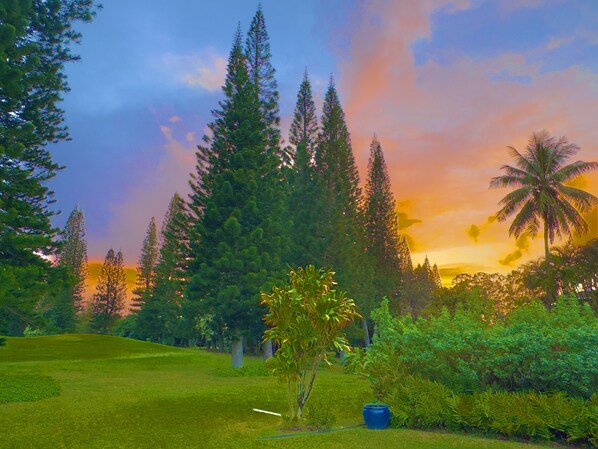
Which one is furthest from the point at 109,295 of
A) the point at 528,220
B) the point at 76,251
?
the point at 528,220

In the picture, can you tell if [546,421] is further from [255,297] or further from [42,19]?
[42,19]

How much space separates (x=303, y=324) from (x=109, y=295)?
60.8 m

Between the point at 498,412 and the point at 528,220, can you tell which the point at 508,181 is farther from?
the point at 498,412

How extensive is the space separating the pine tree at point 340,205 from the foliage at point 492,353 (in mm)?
21465

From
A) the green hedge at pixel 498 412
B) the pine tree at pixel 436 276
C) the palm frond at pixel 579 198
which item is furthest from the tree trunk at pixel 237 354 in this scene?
the pine tree at pixel 436 276

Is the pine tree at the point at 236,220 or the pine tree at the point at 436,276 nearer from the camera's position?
the pine tree at the point at 236,220

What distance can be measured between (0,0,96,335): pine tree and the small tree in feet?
37.3

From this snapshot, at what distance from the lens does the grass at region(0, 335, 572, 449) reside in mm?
8266

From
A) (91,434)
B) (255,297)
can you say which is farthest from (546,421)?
(255,297)

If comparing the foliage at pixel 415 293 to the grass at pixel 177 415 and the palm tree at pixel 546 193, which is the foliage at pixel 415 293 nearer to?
the palm tree at pixel 546 193

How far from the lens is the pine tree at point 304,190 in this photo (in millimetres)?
33344

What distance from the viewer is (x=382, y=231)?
1844 inches

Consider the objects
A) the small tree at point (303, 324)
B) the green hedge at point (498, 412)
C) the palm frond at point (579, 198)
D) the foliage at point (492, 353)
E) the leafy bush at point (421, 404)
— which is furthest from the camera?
the palm frond at point (579, 198)

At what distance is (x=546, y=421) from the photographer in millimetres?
8133
